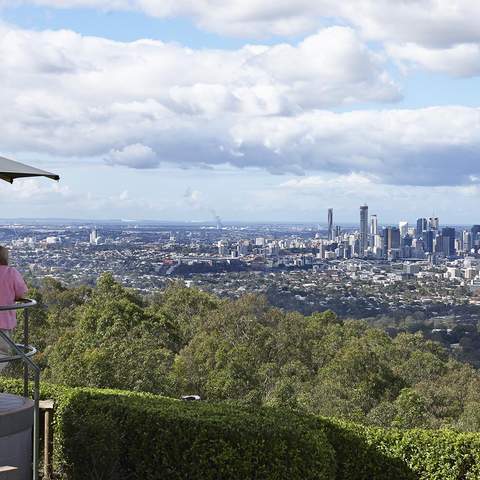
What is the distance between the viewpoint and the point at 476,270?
401 ft

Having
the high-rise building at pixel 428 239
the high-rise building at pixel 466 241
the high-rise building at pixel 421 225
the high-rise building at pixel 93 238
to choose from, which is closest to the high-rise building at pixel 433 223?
the high-rise building at pixel 421 225

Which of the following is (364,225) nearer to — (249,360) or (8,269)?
(249,360)

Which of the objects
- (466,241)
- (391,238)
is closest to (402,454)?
(391,238)

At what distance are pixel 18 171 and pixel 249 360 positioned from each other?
71.3 ft

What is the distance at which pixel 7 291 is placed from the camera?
26.5ft

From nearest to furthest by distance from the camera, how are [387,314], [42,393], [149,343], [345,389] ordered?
1. [42,393]
2. [345,389]
3. [149,343]
4. [387,314]

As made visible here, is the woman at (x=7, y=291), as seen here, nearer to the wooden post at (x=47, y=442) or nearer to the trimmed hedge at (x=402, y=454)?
the wooden post at (x=47, y=442)

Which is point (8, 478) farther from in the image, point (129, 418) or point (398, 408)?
point (398, 408)

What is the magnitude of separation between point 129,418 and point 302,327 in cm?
2659

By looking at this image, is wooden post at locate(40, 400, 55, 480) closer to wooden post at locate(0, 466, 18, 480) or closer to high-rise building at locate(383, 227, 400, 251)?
wooden post at locate(0, 466, 18, 480)

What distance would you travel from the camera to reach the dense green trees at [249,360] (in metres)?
22.3

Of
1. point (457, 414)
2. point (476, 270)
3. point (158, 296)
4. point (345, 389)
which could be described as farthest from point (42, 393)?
point (476, 270)

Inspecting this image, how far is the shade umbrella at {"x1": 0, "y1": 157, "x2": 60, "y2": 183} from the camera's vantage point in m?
7.22

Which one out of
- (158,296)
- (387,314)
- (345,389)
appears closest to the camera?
(345,389)
